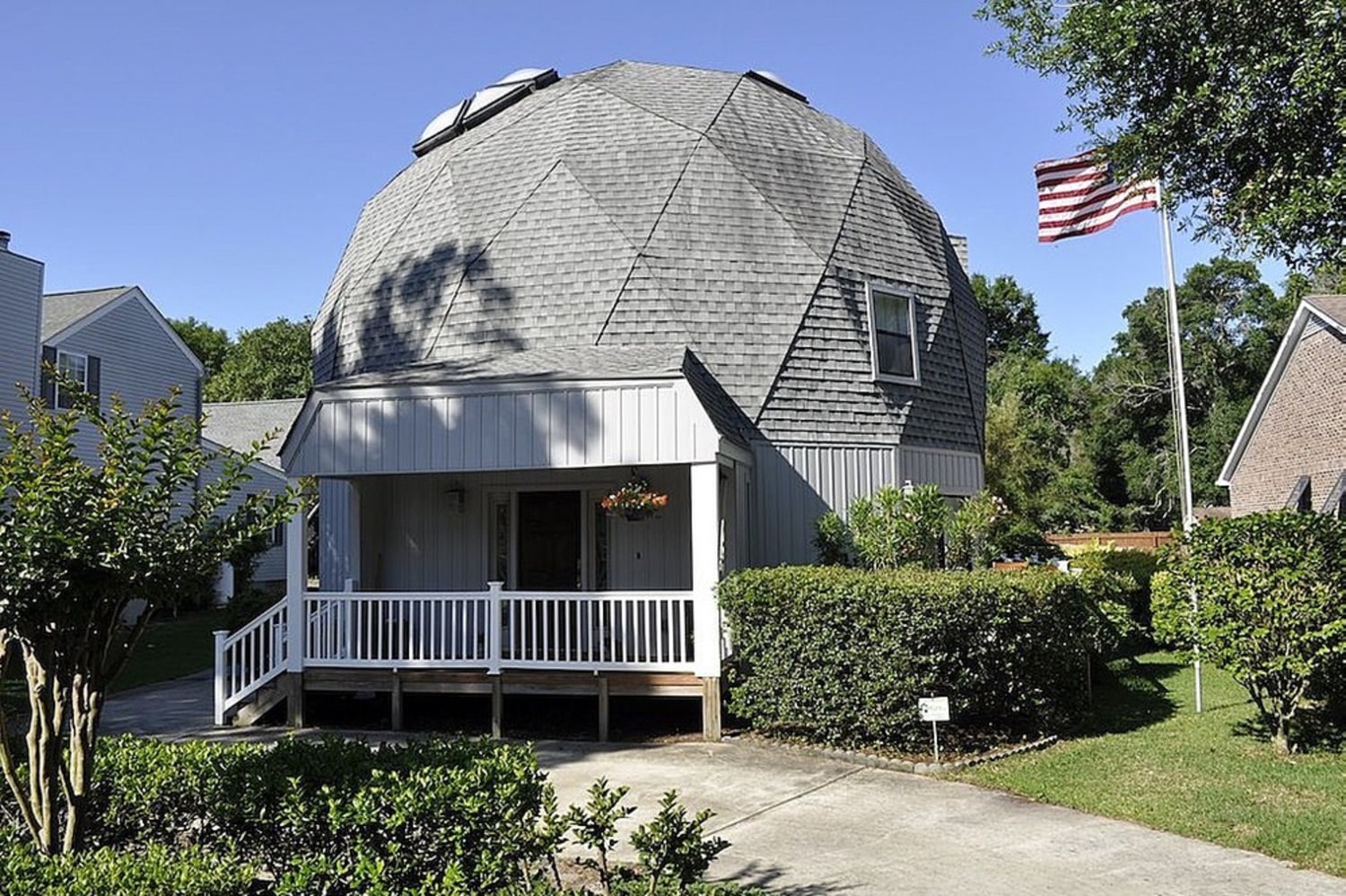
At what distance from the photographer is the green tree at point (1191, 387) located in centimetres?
4212

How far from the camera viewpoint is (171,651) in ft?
62.5

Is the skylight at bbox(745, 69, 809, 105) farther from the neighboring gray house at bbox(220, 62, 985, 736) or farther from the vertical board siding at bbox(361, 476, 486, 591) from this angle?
the vertical board siding at bbox(361, 476, 486, 591)

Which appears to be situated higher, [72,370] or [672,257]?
[72,370]

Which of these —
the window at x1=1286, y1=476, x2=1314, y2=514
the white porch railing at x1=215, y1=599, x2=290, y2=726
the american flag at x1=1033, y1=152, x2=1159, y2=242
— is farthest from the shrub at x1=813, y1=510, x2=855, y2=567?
the window at x1=1286, y1=476, x2=1314, y2=514

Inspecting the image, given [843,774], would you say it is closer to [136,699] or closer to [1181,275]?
[136,699]

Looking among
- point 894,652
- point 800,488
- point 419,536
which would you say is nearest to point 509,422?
point 419,536

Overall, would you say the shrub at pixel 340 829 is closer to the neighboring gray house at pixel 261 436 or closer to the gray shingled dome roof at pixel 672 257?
the gray shingled dome roof at pixel 672 257

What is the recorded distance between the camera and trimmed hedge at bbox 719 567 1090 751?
9.20 m

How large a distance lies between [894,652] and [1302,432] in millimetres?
17853

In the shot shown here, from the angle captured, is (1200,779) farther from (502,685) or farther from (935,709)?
(502,685)

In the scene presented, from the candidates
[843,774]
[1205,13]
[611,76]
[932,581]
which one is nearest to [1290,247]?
[1205,13]

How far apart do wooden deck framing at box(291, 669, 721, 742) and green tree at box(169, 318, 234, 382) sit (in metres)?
56.9

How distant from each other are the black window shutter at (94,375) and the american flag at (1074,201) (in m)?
22.6

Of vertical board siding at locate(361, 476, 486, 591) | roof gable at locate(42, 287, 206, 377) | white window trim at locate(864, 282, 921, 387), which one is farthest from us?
roof gable at locate(42, 287, 206, 377)
